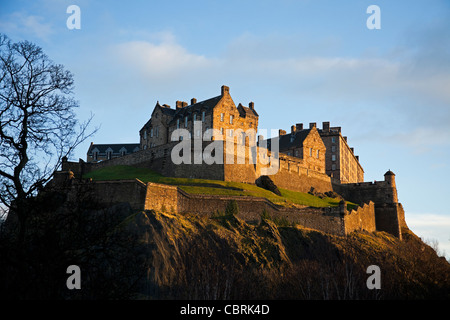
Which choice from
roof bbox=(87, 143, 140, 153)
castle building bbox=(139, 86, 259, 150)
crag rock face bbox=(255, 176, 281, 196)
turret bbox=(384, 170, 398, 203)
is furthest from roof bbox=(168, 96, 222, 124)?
turret bbox=(384, 170, 398, 203)

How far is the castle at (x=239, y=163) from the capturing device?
49125 millimetres

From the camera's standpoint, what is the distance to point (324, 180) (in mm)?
75500

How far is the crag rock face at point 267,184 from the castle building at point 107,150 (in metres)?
37.2

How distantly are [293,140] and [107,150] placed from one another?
37.4 m

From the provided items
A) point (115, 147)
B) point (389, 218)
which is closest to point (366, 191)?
point (389, 218)

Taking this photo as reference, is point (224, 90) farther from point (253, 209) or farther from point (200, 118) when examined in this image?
point (253, 209)

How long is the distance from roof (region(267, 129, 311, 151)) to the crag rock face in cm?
2024

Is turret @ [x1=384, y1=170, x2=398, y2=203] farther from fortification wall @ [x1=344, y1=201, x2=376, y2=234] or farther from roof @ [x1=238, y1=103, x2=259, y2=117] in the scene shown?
roof @ [x1=238, y1=103, x2=259, y2=117]

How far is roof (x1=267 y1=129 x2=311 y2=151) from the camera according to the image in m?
81.8

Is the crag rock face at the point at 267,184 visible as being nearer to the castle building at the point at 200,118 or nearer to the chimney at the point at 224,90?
the castle building at the point at 200,118

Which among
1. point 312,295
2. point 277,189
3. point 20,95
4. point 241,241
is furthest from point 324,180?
point 20,95

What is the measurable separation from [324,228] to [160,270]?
79.9ft

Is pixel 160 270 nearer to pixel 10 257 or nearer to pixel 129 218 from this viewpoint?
pixel 129 218

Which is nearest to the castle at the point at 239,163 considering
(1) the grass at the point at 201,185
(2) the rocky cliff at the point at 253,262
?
(1) the grass at the point at 201,185
